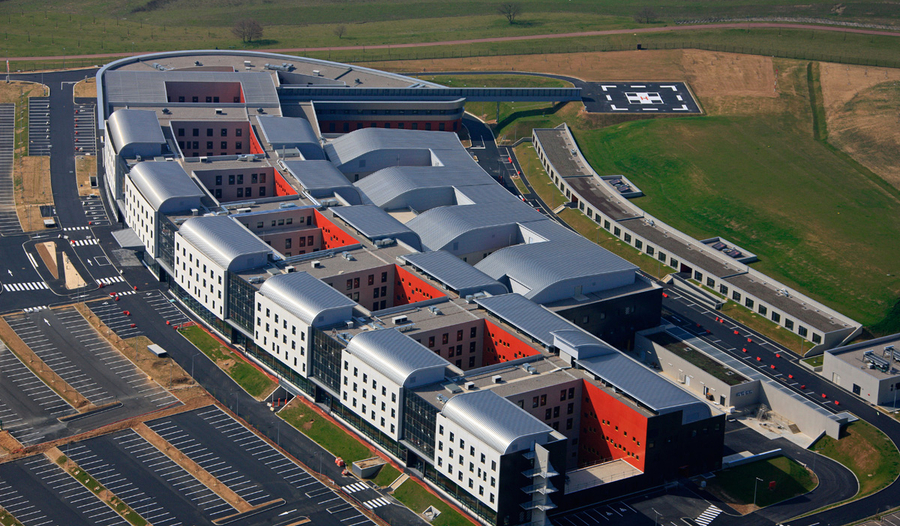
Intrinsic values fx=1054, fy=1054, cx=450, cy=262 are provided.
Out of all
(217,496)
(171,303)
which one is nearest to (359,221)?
(171,303)

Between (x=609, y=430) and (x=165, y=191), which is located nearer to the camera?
(x=609, y=430)

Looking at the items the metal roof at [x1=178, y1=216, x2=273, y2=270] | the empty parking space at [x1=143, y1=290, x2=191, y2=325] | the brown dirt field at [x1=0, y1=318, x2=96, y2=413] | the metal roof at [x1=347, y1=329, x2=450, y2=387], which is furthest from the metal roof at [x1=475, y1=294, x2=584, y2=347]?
the brown dirt field at [x1=0, y1=318, x2=96, y2=413]

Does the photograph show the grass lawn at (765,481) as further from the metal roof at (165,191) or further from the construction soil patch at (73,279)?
the construction soil patch at (73,279)

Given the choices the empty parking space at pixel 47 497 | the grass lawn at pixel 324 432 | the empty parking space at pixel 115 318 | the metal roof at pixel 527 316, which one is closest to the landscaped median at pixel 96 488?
the empty parking space at pixel 47 497

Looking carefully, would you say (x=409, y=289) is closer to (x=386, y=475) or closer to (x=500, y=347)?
(x=500, y=347)

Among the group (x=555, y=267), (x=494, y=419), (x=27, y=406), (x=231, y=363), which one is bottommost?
(x=27, y=406)

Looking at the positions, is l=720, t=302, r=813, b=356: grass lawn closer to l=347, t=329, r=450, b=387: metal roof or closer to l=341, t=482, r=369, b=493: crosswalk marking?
l=347, t=329, r=450, b=387: metal roof

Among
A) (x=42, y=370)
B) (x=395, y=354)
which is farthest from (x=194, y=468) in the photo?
(x=42, y=370)
